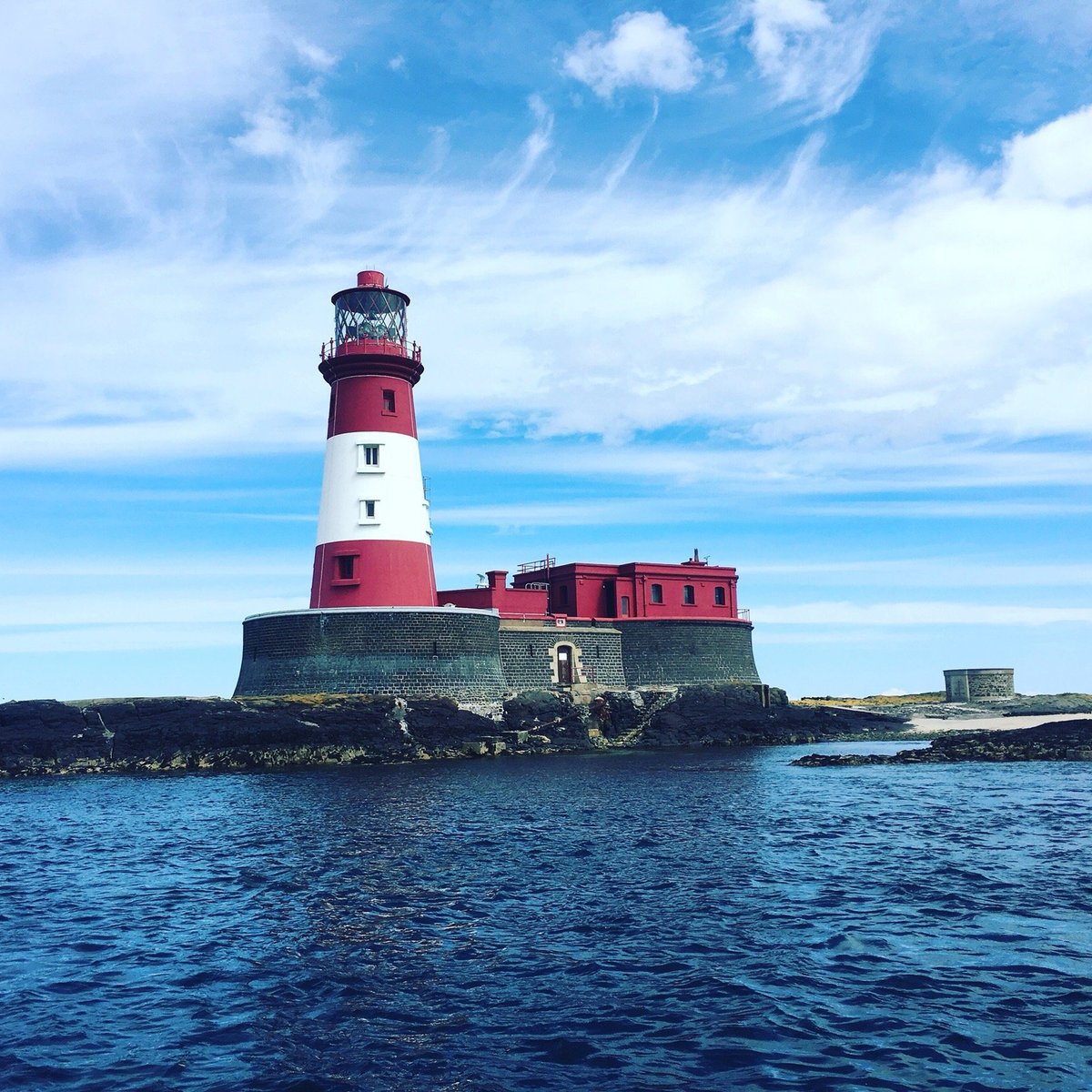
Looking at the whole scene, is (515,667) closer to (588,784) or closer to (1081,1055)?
(588,784)

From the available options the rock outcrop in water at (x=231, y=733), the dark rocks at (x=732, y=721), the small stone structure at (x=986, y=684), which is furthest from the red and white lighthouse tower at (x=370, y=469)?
the small stone structure at (x=986, y=684)

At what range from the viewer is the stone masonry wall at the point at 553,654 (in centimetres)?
3947

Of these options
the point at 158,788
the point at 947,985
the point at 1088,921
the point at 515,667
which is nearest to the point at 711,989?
the point at 947,985

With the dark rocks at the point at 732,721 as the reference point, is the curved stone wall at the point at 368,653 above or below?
above

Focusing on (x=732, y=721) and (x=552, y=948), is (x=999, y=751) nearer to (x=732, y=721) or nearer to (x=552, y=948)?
(x=732, y=721)

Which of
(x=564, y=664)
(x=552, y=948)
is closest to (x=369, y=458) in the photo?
(x=564, y=664)

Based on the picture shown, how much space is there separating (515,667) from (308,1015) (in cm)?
→ 3015

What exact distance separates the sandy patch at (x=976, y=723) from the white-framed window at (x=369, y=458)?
26308mm

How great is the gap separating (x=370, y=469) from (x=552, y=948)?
26.7m

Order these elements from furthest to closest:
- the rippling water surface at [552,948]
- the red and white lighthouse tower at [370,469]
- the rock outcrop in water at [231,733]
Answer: the red and white lighthouse tower at [370,469], the rock outcrop in water at [231,733], the rippling water surface at [552,948]

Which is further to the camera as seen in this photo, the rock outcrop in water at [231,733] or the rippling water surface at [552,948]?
the rock outcrop in water at [231,733]

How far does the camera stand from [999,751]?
112ft

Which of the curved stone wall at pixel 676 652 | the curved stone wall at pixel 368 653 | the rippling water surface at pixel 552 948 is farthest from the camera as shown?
the curved stone wall at pixel 676 652

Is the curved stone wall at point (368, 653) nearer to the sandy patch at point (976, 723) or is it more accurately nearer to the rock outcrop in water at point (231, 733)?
the rock outcrop in water at point (231, 733)
